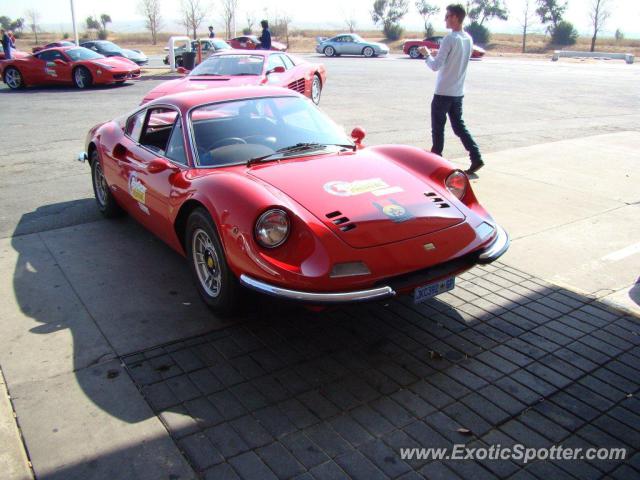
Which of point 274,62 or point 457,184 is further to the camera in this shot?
point 274,62

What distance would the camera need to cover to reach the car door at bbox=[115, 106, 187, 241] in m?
4.29

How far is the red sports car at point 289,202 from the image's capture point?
331 cm

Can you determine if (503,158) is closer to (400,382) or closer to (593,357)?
(593,357)

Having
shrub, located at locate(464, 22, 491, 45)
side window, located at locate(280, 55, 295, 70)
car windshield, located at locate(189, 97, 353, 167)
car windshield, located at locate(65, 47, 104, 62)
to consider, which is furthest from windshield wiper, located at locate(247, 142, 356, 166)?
shrub, located at locate(464, 22, 491, 45)

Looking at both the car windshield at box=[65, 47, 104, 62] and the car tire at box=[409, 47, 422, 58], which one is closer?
the car windshield at box=[65, 47, 104, 62]

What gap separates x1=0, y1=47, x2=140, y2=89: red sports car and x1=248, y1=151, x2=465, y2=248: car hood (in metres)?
14.3

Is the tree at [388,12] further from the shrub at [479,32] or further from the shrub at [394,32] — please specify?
the shrub at [479,32]

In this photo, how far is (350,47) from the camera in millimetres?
33969

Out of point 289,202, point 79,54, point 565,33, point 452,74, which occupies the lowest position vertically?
point 289,202

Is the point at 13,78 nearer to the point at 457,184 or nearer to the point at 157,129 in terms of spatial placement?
the point at 157,129

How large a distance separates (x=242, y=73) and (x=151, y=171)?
7081mm

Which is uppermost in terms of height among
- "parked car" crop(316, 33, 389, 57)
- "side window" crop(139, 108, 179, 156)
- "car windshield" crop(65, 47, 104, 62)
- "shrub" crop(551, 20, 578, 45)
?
"shrub" crop(551, 20, 578, 45)

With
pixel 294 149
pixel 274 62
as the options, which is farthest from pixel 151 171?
pixel 274 62

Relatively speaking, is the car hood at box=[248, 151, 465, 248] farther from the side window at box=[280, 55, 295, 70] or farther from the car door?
the side window at box=[280, 55, 295, 70]
